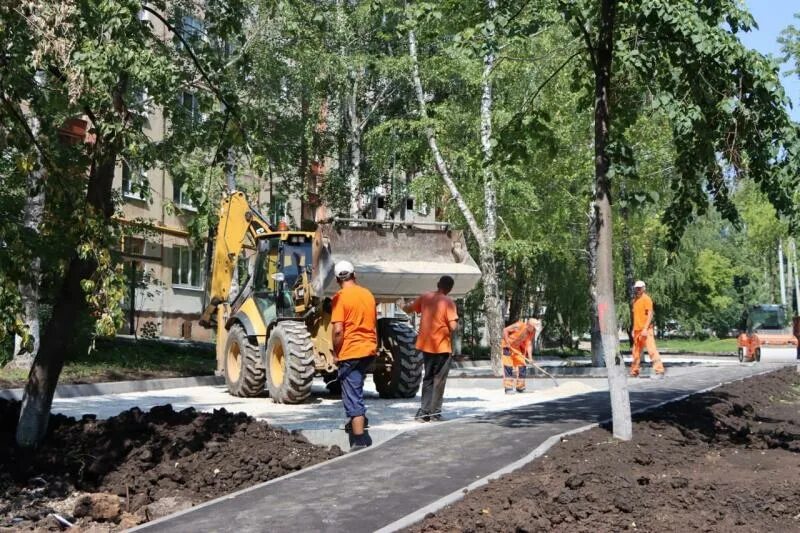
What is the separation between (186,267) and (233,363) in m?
24.8

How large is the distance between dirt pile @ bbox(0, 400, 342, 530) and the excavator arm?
7477 millimetres

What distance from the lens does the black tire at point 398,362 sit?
16.2 m

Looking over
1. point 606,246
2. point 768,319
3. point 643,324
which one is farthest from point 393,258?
point 768,319

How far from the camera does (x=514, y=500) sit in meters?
6.77

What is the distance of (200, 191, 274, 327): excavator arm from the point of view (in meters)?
17.8

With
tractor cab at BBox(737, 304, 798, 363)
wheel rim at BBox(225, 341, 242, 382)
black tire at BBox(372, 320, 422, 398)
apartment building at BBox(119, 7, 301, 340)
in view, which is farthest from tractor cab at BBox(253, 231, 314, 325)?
tractor cab at BBox(737, 304, 798, 363)

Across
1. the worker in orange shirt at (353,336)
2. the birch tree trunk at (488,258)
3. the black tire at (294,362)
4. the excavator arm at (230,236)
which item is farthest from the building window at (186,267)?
the worker in orange shirt at (353,336)

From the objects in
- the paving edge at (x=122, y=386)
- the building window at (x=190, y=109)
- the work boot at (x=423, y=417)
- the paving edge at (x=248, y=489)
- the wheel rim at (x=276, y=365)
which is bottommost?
the paving edge at (x=248, y=489)

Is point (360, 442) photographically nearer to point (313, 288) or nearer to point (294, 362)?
point (294, 362)

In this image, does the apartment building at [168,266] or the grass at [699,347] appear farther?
the grass at [699,347]

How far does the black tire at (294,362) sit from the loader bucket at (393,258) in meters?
0.76

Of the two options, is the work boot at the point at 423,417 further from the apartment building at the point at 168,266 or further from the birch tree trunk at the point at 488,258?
the apartment building at the point at 168,266

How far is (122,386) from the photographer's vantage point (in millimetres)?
18797

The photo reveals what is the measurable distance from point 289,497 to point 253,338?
9.80 meters
